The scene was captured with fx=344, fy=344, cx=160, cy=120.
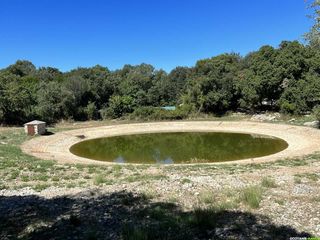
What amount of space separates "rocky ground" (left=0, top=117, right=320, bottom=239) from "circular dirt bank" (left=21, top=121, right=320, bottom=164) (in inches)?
209

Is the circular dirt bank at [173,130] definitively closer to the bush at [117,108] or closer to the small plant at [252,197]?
the bush at [117,108]

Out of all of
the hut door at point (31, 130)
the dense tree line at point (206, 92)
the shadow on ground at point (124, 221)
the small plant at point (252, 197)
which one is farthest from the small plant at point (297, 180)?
the dense tree line at point (206, 92)

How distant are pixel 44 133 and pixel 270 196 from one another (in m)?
24.2

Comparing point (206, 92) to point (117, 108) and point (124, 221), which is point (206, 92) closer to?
point (117, 108)

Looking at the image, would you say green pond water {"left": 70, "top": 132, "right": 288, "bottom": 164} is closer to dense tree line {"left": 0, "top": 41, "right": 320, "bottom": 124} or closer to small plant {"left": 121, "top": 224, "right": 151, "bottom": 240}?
dense tree line {"left": 0, "top": 41, "right": 320, "bottom": 124}

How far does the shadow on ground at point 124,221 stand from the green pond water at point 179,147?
39.0 feet

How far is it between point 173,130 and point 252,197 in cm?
2697

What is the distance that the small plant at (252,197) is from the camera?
888 centimetres

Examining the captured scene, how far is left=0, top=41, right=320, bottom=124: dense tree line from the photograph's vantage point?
3612 centimetres

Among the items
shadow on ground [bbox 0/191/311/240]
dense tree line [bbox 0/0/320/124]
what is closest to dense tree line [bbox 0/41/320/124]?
dense tree line [bbox 0/0/320/124]

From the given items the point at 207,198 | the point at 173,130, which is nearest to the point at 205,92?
the point at 173,130

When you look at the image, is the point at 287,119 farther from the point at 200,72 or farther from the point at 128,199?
the point at 128,199

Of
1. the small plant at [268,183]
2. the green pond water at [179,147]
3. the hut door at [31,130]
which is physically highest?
the hut door at [31,130]

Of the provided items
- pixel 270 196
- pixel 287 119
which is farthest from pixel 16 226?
pixel 287 119
